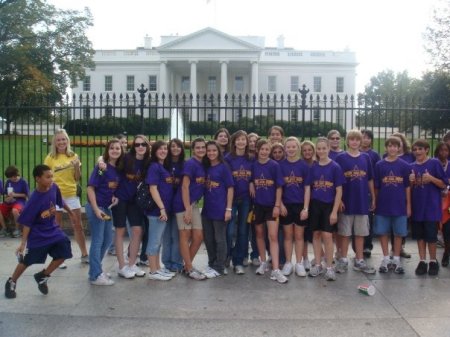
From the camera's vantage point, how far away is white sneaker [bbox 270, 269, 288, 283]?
17.7ft

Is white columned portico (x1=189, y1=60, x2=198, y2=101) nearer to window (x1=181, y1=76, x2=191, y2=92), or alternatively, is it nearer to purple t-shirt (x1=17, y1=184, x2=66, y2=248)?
window (x1=181, y1=76, x2=191, y2=92)

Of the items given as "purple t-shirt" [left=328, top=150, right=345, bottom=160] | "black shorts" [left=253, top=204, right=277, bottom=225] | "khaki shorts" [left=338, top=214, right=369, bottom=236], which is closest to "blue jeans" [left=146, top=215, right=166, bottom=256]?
"black shorts" [left=253, top=204, right=277, bottom=225]

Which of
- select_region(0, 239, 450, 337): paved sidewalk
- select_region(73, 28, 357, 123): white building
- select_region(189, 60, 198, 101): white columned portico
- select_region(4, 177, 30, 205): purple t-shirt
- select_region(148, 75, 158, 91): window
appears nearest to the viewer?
select_region(0, 239, 450, 337): paved sidewalk

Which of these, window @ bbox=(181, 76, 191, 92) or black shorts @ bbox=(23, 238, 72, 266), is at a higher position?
window @ bbox=(181, 76, 191, 92)

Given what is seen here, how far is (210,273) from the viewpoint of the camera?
564 cm

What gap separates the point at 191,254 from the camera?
18.8 ft

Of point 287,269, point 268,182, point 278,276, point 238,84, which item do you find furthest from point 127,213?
point 238,84

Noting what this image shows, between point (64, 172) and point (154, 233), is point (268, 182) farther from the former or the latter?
point (64, 172)

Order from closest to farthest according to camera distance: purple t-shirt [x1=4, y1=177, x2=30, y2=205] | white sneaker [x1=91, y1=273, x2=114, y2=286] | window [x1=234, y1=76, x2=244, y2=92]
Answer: white sneaker [x1=91, y1=273, x2=114, y2=286]
purple t-shirt [x1=4, y1=177, x2=30, y2=205]
window [x1=234, y1=76, x2=244, y2=92]

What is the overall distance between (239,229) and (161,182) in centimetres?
118

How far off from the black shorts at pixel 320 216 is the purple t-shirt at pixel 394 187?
710 millimetres

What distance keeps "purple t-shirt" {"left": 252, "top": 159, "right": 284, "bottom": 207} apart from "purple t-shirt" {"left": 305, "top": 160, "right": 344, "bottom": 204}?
1.22 feet

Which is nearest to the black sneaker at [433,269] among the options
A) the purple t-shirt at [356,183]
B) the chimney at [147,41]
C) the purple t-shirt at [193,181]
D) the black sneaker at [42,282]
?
the purple t-shirt at [356,183]

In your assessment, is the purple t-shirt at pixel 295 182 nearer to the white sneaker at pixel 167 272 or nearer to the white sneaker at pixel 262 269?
the white sneaker at pixel 262 269
